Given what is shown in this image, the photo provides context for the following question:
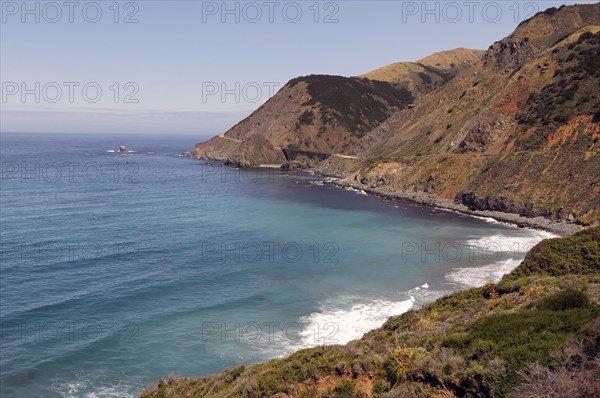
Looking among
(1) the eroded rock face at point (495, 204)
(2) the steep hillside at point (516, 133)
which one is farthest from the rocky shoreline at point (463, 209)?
(2) the steep hillside at point (516, 133)

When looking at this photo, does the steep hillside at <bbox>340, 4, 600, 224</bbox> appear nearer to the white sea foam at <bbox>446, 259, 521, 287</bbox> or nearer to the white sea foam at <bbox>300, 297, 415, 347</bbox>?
the white sea foam at <bbox>446, 259, 521, 287</bbox>

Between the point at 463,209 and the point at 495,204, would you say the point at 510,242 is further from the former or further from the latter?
the point at 463,209

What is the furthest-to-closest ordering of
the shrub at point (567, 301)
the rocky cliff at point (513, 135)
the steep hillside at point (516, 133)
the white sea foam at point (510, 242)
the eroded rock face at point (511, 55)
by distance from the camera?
the eroded rock face at point (511, 55), the rocky cliff at point (513, 135), the steep hillside at point (516, 133), the white sea foam at point (510, 242), the shrub at point (567, 301)

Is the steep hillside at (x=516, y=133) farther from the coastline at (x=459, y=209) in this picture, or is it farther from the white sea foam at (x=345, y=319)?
the white sea foam at (x=345, y=319)

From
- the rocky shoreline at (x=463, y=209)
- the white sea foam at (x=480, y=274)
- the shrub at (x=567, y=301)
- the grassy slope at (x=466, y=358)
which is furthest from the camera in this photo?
the rocky shoreline at (x=463, y=209)

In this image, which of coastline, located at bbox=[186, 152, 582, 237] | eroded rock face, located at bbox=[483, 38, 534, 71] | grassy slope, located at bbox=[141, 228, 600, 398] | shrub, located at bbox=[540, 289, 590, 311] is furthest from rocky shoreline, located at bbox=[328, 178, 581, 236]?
shrub, located at bbox=[540, 289, 590, 311]
